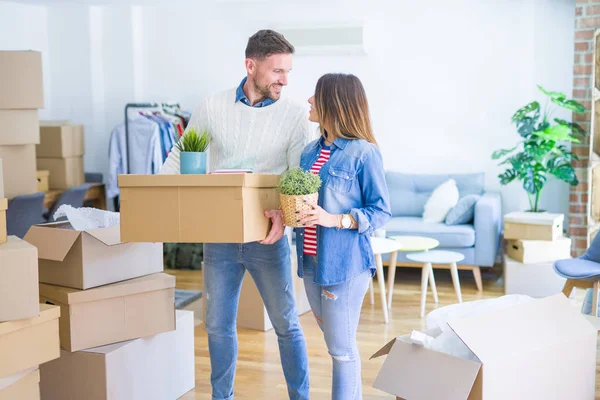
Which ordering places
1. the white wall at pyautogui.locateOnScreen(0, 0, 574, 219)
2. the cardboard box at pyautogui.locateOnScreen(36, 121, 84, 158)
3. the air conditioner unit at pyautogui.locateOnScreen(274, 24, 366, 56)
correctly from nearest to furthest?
the white wall at pyautogui.locateOnScreen(0, 0, 574, 219)
the cardboard box at pyautogui.locateOnScreen(36, 121, 84, 158)
the air conditioner unit at pyautogui.locateOnScreen(274, 24, 366, 56)

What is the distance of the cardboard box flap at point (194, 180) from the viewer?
221 centimetres

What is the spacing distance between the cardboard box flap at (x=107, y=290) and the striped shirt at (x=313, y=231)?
0.78m

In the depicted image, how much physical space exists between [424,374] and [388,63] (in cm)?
428

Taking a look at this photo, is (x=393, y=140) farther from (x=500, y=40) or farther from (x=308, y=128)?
(x=308, y=128)

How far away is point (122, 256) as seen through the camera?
288 centimetres

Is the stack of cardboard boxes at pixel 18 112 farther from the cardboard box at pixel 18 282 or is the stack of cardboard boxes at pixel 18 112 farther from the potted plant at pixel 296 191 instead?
the potted plant at pixel 296 191

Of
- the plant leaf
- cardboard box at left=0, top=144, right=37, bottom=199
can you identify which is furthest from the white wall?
cardboard box at left=0, top=144, right=37, bottom=199

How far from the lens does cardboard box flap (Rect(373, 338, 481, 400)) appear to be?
7.59 feet

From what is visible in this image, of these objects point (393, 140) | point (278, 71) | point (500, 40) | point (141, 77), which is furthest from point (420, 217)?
point (278, 71)

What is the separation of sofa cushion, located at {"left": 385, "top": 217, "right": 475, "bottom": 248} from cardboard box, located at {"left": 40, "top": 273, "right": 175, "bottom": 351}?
2949 mm

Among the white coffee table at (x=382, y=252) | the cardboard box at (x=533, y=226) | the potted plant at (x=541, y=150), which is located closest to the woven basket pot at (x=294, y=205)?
the white coffee table at (x=382, y=252)

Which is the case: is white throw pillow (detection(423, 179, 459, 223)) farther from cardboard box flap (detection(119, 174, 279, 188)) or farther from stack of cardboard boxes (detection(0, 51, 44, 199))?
cardboard box flap (detection(119, 174, 279, 188))

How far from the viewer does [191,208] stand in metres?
2.26

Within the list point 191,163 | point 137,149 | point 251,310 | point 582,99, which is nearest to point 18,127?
point 137,149
